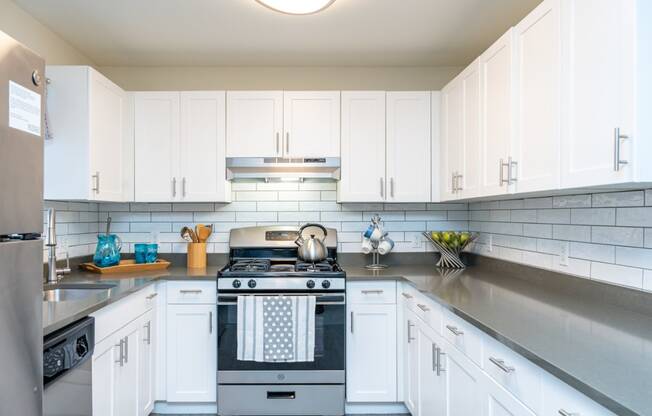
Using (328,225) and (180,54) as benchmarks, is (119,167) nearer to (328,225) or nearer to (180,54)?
(180,54)

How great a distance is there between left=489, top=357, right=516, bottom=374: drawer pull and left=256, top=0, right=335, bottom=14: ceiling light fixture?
66.2 inches

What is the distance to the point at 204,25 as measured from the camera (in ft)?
8.53

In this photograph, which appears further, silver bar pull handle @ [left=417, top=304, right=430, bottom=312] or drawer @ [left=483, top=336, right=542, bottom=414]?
silver bar pull handle @ [left=417, top=304, right=430, bottom=312]

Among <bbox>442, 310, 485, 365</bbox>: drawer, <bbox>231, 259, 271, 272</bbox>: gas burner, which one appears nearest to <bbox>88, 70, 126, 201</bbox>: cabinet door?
<bbox>231, 259, 271, 272</bbox>: gas burner

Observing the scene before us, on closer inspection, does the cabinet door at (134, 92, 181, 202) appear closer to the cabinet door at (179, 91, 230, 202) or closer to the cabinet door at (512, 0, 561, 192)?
the cabinet door at (179, 91, 230, 202)

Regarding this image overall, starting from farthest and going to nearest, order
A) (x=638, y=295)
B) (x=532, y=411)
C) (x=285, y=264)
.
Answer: (x=285, y=264), (x=638, y=295), (x=532, y=411)

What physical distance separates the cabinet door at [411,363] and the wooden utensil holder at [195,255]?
1.53 metres

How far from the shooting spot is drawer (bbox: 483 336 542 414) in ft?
4.05

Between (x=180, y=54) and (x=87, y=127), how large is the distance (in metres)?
0.92

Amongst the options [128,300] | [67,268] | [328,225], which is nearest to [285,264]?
[328,225]

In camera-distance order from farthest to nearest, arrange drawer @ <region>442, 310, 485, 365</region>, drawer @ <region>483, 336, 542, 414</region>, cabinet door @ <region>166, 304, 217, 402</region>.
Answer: cabinet door @ <region>166, 304, 217, 402</region>, drawer @ <region>442, 310, 485, 365</region>, drawer @ <region>483, 336, 542, 414</region>

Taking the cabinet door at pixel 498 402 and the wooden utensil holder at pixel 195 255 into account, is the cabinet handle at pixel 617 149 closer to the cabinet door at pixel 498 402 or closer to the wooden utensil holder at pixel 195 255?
the cabinet door at pixel 498 402

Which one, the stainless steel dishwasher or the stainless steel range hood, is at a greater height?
the stainless steel range hood

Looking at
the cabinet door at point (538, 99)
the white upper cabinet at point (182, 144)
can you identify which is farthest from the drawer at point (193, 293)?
the cabinet door at point (538, 99)
